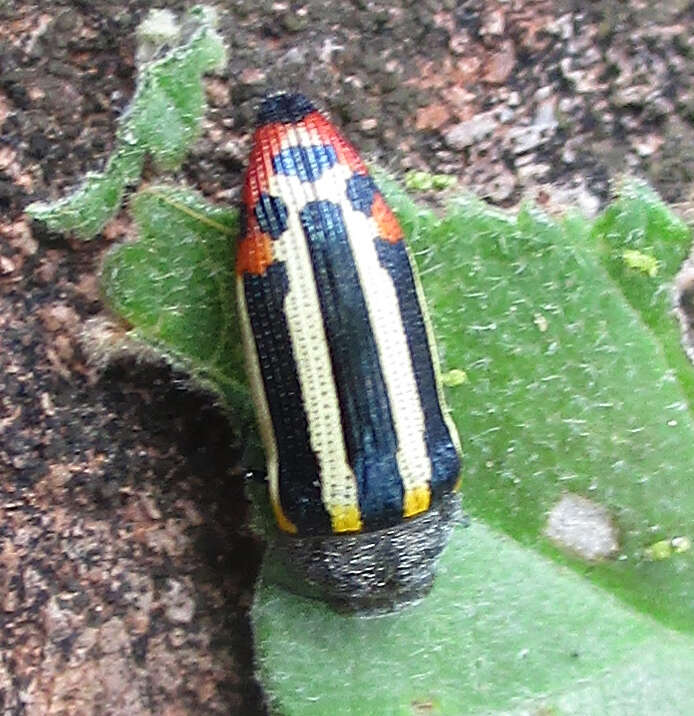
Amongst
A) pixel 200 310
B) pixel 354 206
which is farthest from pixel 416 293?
pixel 200 310

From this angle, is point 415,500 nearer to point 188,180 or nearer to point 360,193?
point 360,193

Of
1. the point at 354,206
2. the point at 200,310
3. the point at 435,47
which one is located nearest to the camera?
the point at 354,206

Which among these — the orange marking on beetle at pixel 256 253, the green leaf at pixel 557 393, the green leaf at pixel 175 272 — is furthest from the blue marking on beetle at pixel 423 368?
the green leaf at pixel 175 272

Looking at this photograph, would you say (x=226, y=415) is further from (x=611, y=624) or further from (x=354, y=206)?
(x=611, y=624)

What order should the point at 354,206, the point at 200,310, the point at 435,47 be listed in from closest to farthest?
the point at 354,206, the point at 200,310, the point at 435,47

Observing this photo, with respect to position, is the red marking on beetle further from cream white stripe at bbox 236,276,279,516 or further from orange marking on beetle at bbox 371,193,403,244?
cream white stripe at bbox 236,276,279,516

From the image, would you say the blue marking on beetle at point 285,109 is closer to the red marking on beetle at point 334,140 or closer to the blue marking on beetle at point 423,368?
the red marking on beetle at point 334,140

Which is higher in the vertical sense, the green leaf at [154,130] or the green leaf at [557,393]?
the green leaf at [154,130]
